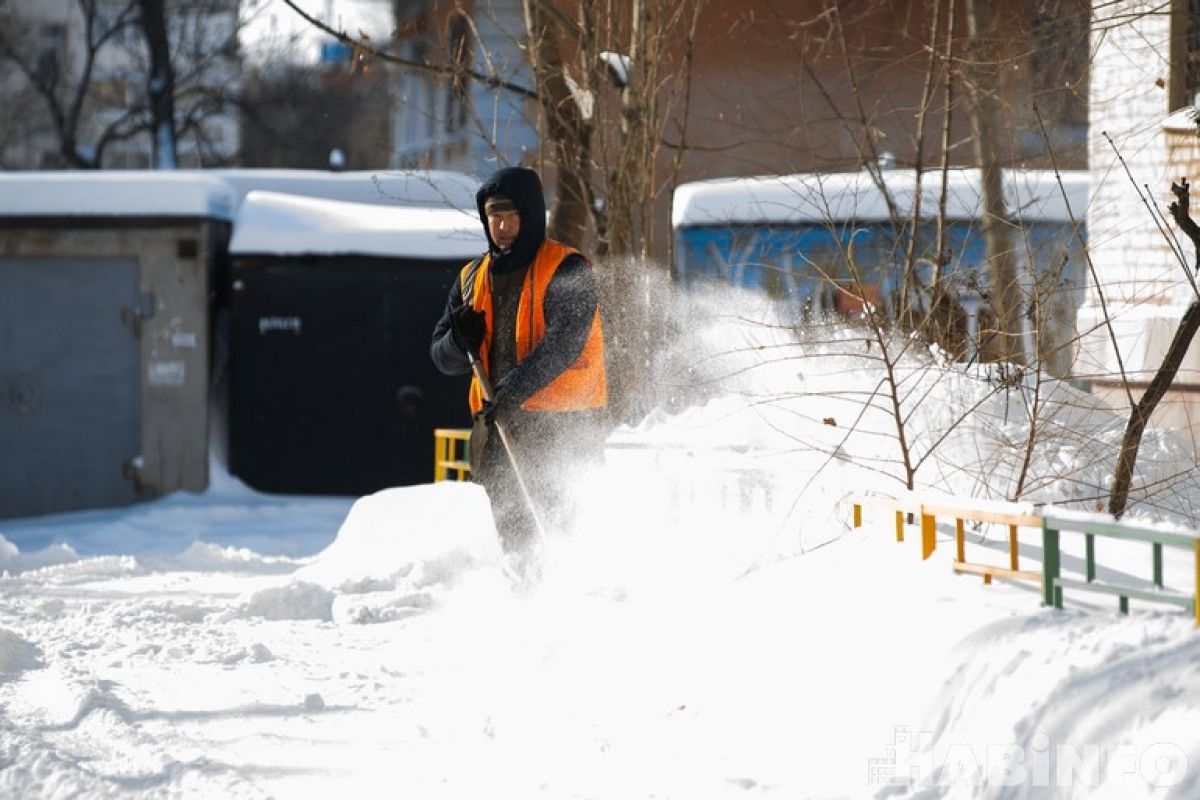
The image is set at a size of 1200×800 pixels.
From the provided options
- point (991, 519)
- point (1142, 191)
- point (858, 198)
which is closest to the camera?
point (991, 519)

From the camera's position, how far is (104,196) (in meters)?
15.0

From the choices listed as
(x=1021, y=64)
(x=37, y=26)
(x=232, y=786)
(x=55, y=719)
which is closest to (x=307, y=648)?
(x=55, y=719)

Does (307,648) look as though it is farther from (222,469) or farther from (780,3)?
(780,3)

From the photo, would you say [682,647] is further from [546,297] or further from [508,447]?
[546,297]

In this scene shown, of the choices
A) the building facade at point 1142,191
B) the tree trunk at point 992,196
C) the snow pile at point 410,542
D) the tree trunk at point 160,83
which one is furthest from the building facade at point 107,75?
the tree trunk at point 992,196

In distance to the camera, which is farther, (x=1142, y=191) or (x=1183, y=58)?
(x=1142, y=191)

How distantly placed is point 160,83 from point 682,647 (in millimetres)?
31350

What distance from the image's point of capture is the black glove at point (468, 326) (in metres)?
8.10

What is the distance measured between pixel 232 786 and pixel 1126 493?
3.36 metres

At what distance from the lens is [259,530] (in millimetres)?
13672

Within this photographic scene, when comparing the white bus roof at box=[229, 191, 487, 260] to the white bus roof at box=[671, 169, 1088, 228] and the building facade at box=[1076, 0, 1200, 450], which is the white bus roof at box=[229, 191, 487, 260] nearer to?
the white bus roof at box=[671, 169, 1088, 228]

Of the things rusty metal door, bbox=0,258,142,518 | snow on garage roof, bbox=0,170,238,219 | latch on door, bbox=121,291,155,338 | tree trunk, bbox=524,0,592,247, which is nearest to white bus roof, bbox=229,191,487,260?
snow on garage roof, bbox=0,170,238,219

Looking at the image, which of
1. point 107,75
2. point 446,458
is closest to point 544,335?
point 446,458

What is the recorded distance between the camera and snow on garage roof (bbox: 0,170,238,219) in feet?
49.0
